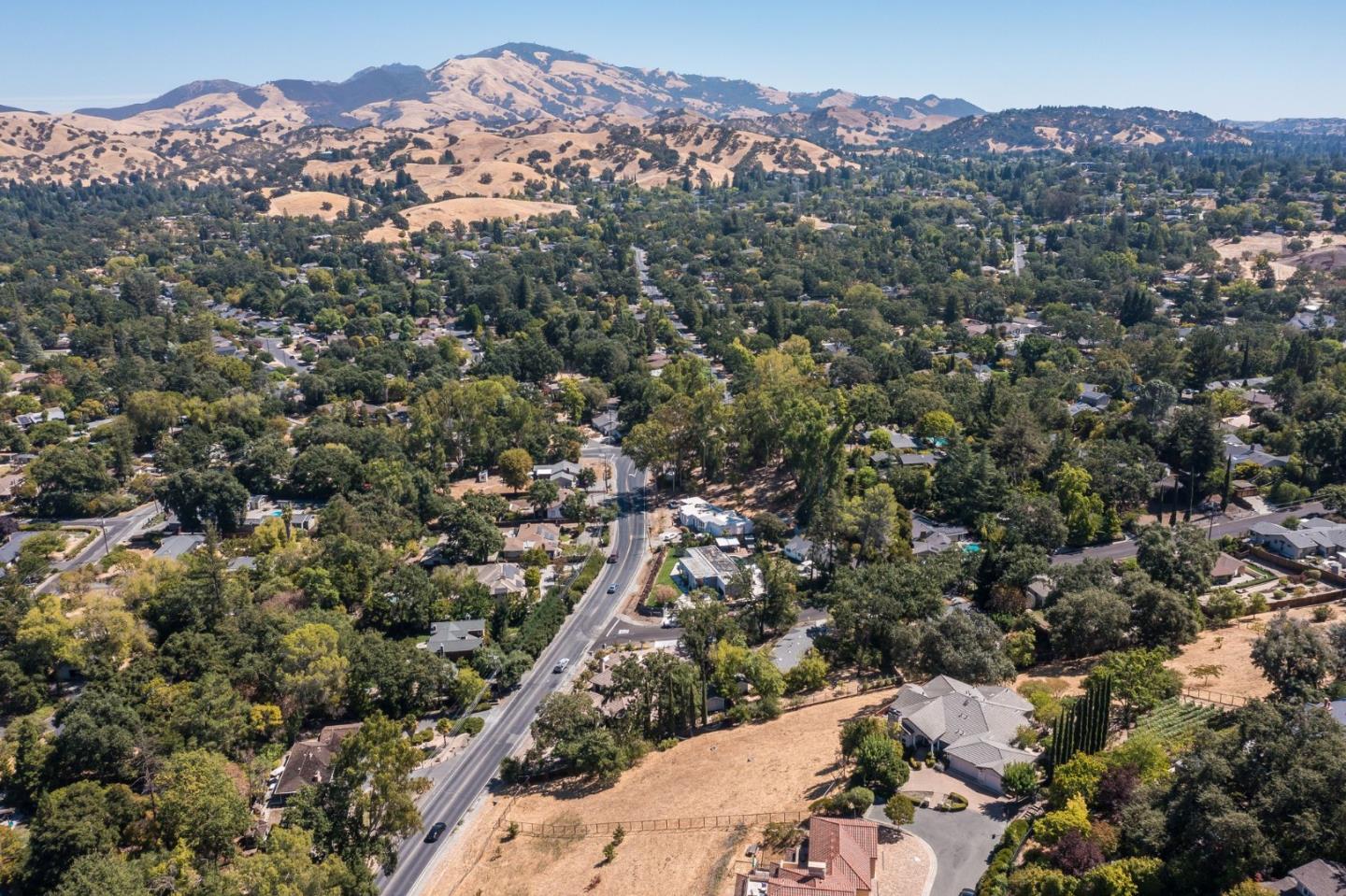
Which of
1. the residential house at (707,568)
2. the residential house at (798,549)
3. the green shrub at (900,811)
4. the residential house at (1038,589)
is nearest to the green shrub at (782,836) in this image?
the green shrub at (900,811)

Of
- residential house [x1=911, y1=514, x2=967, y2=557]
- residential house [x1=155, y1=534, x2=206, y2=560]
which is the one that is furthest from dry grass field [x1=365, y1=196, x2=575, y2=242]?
residential house [x1=911, y1=514, x2=967, y2=557]

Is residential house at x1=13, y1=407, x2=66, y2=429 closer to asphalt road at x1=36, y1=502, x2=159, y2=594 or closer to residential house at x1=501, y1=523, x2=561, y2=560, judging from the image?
asphalt road at x1=36, y1=502, x2=159, y2=594

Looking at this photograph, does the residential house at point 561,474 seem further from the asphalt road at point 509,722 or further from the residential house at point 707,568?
the residential house at point 707,568

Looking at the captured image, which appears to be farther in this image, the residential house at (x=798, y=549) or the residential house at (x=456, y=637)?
the residential house at (x=798, y=549)

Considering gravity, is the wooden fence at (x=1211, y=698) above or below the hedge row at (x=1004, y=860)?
below

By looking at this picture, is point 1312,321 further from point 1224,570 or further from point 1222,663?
point 1222,663

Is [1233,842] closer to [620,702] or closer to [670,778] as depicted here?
[670,778]
